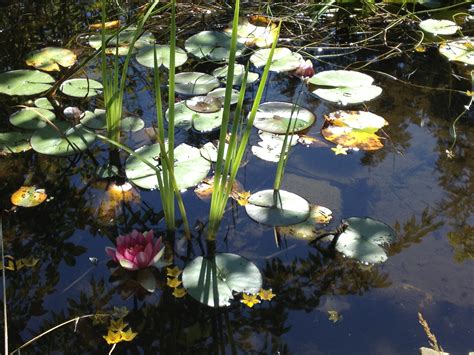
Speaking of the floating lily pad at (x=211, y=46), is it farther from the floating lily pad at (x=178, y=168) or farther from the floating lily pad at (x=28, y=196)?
the floating lily pad at (x=28, y=196)

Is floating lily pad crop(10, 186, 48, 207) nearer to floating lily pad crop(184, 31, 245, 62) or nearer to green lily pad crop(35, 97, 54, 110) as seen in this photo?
green lily pad crop(35, 97, 54, 110)

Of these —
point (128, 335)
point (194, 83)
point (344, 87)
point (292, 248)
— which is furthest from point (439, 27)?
point (128, 335)

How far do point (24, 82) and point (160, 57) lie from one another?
65cm

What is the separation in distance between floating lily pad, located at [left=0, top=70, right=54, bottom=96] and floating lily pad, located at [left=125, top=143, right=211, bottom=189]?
69 centimetres

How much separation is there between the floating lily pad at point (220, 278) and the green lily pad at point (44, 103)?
1168mm

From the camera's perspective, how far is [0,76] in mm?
2730

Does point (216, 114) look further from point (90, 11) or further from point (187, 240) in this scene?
point (90, 11)

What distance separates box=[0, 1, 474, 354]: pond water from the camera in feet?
5.33

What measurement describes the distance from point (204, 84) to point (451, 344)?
1.64 metres

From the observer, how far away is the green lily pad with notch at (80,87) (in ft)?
8.64

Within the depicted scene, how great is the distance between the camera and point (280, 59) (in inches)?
117

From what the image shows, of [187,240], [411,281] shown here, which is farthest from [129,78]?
[411,281]

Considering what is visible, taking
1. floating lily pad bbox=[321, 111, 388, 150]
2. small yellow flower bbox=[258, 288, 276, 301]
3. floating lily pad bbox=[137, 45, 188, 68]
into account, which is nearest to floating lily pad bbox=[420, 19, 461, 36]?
floating lily pad bbox=[321, 111, 388, 150]

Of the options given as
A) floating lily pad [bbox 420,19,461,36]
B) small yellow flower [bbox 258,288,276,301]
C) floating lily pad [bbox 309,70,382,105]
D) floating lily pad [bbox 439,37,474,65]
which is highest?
floating lily pad [bbox 420,19,461,36]
